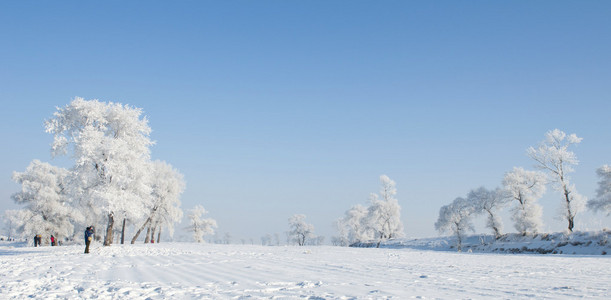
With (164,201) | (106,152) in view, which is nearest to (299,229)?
(164,201)

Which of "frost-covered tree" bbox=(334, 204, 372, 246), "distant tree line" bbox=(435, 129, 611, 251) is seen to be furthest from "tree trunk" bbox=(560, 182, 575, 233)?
"frost-covered tree" bbox=(334, 204, 372, 246)

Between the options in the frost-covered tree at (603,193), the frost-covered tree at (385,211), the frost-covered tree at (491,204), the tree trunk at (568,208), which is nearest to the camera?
the frost-covered tree at (603,193)

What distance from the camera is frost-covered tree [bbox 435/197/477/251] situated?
50125 millimetres

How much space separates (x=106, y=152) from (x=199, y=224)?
54038mm

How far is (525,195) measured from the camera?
1800 inches

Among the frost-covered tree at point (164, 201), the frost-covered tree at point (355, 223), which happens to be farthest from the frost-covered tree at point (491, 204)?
the frost-covered tree at point (164, 201)

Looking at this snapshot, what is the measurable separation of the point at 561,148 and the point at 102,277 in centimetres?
4583

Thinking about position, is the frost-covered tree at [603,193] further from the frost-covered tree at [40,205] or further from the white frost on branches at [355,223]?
the frost-covered tree at [40,205]

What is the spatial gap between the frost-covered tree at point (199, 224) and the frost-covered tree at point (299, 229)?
87.8ft

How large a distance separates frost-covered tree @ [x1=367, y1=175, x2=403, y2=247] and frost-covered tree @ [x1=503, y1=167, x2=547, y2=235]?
1908 cm

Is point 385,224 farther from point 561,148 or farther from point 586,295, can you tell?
point 586,295

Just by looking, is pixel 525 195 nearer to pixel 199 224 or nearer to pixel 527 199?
pixel 527 199

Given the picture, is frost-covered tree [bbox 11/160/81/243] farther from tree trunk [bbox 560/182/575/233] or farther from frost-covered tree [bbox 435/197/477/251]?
tree trunk [bbox 560/182/575/233]

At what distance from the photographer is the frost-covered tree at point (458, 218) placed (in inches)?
1973
